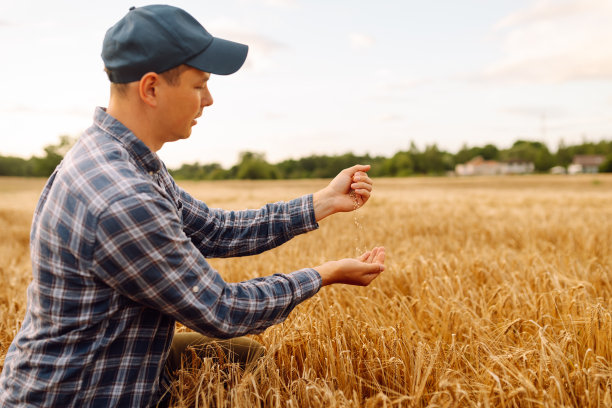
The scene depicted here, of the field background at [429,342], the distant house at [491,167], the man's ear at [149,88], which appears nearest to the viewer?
the man's ear at [149,88]

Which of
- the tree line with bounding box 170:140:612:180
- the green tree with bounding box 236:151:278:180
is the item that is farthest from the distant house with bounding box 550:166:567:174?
the green tree with bounding box 236:151:278:180

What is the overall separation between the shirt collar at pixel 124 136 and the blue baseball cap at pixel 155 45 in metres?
0.13

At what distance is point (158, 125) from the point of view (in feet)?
5.42

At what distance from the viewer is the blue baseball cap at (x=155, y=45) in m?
1.55

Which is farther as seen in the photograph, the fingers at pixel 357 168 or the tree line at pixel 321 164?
the tree line at pixel 321 164

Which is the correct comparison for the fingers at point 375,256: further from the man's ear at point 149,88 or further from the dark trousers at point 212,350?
the man's ear at point 149,88

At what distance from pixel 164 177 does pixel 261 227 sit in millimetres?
541

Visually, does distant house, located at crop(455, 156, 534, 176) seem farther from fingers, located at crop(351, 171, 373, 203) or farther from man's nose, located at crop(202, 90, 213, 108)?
man's nose, located at crop(202, 90, 213, 108)

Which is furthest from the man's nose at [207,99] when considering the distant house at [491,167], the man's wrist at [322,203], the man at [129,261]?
the distant house at [491,167]

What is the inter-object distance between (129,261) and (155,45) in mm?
682

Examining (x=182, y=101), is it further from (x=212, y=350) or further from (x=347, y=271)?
(x=212, y=350)

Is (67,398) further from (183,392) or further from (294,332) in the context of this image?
(294,332)

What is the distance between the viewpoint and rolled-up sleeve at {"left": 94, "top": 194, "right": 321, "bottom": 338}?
54.5 inches

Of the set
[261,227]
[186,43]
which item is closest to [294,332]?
[261,227]
